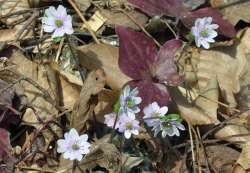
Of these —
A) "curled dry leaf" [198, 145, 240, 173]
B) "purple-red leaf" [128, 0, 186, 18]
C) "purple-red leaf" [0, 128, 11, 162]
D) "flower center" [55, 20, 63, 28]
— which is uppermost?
"flower center" [55, 20, 63, 28]

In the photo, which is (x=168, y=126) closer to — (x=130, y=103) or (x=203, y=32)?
(x=130, y=103)

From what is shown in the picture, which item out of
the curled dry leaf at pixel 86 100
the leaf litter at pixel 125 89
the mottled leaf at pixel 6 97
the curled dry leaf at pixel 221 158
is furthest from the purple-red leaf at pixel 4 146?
the curled dry leaf at pixel 221 158

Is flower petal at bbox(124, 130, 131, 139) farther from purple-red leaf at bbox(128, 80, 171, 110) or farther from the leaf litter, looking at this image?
purple-red leaf at bbox(128, 80, 171, 110)

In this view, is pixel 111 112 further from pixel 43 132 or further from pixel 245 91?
pixel 245 91

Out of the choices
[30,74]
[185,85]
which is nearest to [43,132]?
[30,74]

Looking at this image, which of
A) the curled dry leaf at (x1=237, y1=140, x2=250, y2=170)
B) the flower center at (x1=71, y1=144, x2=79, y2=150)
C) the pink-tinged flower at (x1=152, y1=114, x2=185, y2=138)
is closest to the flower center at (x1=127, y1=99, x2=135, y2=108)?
the pink-tinged flower at (x1=152, y1=114, x2=185, y2=138)

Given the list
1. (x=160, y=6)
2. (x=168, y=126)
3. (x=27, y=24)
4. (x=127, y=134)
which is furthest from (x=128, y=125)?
(x=27, y=24)
